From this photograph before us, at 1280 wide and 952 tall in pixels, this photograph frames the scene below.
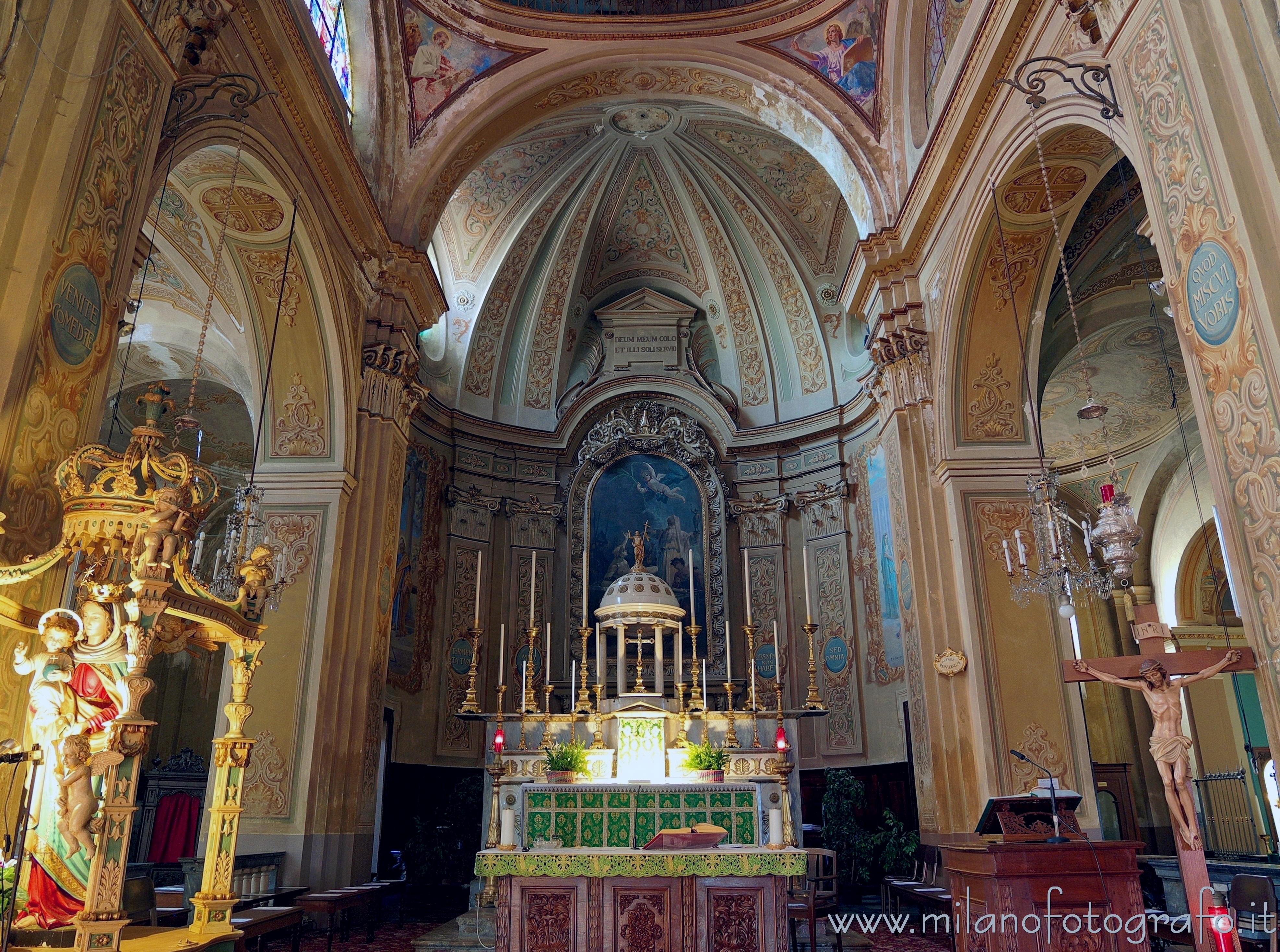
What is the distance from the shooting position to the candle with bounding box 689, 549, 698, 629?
436 inches

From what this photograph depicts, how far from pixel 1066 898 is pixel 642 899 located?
278cm

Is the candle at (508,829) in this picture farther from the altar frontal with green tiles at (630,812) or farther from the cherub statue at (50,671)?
the cherub statue at (50,671)

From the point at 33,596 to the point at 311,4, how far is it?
25.4 ft

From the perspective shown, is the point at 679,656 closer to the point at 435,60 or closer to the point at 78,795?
the point at 78,795

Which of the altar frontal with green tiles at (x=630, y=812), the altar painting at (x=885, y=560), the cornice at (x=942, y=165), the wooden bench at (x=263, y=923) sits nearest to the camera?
the wooden bench at (x=263, y=923)

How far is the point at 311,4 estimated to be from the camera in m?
9.95

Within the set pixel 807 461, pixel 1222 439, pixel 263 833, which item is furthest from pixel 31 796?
pixel 807 461

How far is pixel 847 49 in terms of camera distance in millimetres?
11883

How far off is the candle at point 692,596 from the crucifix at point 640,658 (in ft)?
2.05

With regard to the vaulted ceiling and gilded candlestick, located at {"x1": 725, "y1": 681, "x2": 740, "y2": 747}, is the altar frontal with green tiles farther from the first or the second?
the vaulted ceiling

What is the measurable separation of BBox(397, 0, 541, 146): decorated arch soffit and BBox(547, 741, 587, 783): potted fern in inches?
300

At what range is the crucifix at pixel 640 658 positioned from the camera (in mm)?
10617

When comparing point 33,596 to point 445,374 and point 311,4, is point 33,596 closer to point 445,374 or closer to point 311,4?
point 311,4

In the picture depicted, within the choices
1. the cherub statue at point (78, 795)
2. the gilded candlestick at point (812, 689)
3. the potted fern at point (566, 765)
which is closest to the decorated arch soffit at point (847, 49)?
the gilded candlestick at point (812, 689)
